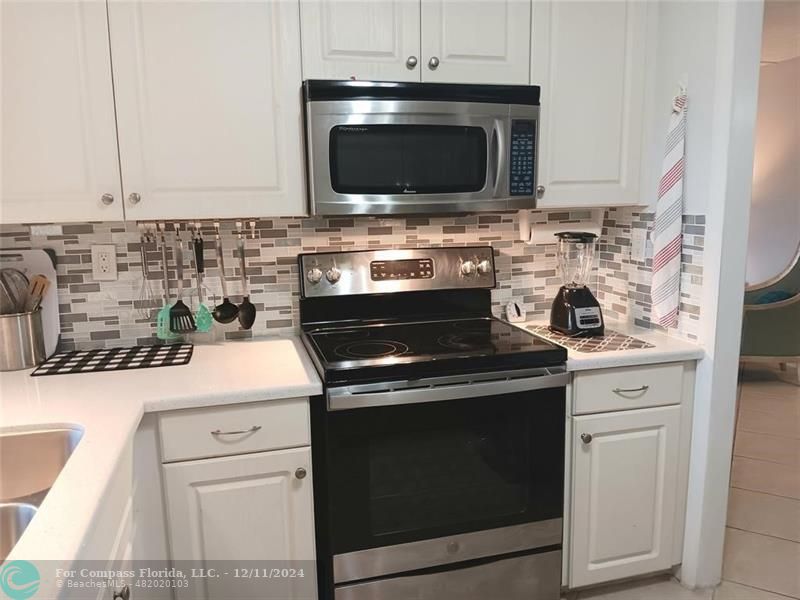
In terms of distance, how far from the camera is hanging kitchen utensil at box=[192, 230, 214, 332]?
212 cm

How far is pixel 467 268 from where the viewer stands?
232 centimetres

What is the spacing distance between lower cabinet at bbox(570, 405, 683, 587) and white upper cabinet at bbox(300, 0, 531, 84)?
1.15 meters

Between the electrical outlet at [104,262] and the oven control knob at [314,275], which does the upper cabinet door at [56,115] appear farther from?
the oven control knob at [314,275]

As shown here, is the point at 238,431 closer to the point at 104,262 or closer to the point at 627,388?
the point at 104,262

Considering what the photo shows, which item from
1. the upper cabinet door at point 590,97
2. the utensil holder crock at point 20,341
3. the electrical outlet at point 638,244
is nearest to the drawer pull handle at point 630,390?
the electrical outlet at point 638,244

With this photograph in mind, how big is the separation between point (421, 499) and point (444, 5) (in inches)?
57.9

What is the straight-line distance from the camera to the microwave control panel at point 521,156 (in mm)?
1994

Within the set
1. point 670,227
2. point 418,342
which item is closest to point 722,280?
point 670,227

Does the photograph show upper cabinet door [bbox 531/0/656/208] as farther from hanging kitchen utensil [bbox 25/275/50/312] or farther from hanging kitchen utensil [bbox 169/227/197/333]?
hanging kitchen utensil [bbox 25/275/50/312]

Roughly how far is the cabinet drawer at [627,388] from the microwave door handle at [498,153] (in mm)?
641

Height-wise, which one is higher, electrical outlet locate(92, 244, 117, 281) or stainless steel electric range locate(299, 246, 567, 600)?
electrical outlet locate(92, 244, 117, 281)

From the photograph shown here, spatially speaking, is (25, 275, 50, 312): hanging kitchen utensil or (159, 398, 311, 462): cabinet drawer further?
(25, 275, 50, 312): hanging kitchen utensil

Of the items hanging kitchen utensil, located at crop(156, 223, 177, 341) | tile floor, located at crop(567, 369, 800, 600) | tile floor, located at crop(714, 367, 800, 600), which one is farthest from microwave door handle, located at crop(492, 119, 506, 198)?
tile floor, located at crop(714, 367, 800, 600)

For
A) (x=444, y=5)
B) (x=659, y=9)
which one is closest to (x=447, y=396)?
(x=444, y=5)
